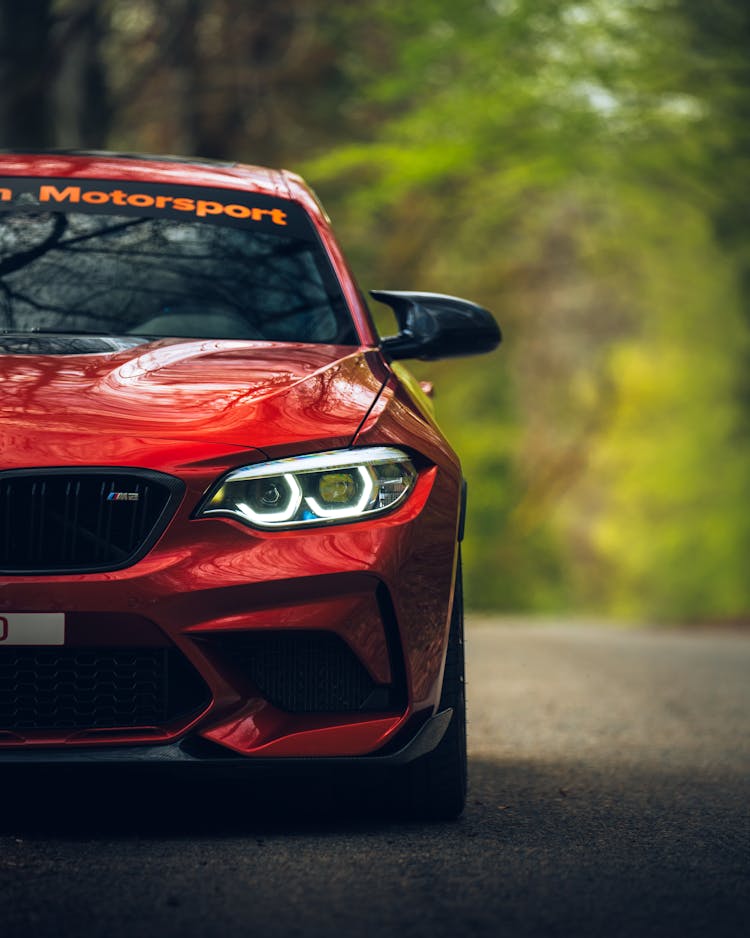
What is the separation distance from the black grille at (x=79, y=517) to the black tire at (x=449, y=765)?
882 mm

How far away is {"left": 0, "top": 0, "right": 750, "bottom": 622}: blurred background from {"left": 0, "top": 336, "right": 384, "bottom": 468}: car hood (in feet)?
33.8

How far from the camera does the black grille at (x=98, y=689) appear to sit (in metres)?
3.93

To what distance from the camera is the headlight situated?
12.9 ft

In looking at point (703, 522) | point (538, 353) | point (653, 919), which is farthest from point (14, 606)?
point (538, 353)

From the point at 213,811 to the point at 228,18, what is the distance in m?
18.0

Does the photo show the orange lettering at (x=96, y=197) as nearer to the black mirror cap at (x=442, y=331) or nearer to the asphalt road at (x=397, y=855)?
the black mirror cap at (x=442, y=331)

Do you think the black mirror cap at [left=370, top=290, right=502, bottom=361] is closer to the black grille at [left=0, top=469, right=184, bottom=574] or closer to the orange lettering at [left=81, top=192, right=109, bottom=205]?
the orange lettering at [left=81, top=192, right=109, bottom=205]

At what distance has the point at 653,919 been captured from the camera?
10.9ft

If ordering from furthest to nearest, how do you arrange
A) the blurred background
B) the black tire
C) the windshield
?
1. the blurred background
2. the windshield
3. the black tire

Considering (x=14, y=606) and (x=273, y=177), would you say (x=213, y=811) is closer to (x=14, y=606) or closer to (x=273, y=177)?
(x=14, y=606)

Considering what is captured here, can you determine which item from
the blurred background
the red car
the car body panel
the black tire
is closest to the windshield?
the red car

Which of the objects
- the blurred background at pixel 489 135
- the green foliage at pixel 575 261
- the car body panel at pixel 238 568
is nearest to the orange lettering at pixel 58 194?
the car body panel at pixel 238 568

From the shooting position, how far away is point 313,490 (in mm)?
3988

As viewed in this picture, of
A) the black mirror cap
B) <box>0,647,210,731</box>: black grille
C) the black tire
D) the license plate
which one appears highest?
the black mirror cap
